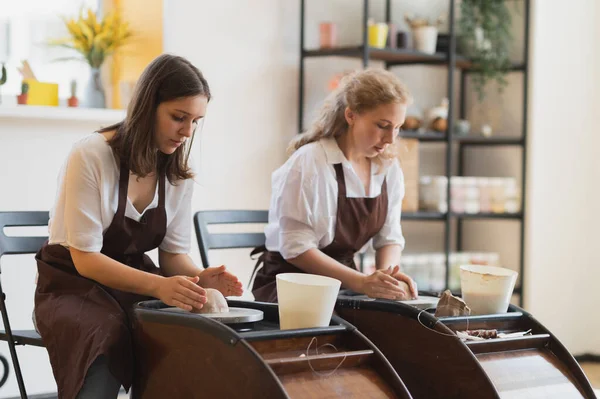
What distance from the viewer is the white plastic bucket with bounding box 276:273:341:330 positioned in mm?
2156

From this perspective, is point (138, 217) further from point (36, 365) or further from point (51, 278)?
point (36, 365)

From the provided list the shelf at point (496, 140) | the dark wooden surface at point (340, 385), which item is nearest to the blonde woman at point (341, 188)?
the dark wooden surface at point (340, 385)

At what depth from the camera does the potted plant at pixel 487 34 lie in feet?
16.5

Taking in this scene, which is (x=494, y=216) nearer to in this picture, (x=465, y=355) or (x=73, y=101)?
(x=73, y=101)

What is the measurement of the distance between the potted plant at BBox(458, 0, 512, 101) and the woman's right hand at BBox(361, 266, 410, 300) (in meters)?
2.59

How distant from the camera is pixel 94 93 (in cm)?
403

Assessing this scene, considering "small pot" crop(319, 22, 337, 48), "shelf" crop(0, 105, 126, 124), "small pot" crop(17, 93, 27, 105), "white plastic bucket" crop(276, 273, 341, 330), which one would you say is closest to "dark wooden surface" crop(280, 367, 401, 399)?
"white plastic bucket" crop(276, 273, 341, 330)

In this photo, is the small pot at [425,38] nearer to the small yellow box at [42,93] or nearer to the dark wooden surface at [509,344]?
the small yellow box at [42,93]

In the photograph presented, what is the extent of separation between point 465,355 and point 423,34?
107 inches

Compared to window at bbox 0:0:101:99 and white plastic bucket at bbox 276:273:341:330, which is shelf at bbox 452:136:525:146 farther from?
white plastic bucket at bbox 276:273:341:330

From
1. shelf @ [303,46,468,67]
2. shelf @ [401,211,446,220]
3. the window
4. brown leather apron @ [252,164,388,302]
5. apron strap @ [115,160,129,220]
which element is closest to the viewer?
apron strap @ [115,160,129,220]

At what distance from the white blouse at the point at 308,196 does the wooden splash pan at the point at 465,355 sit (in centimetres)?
46

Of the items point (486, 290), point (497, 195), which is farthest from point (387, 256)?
point (497, 195)

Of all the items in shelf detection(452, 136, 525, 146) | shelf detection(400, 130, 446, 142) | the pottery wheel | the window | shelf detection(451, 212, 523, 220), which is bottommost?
shelf detection(451, 212, 523, 220)
